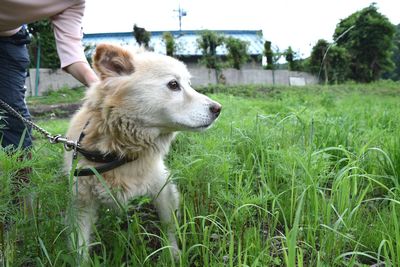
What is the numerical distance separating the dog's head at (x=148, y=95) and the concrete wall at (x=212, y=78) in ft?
34.6

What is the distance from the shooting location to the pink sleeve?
90.0 inches

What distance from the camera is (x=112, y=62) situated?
215cm

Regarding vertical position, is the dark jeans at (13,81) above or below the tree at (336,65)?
below

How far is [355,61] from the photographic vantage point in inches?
1156

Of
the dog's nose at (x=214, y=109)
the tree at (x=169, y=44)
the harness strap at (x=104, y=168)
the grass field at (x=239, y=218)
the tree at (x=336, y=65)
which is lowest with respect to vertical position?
the grass field at (x=239, y=218)

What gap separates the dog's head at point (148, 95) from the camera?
6.72 ft

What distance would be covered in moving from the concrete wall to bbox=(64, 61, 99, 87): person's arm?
407 inches

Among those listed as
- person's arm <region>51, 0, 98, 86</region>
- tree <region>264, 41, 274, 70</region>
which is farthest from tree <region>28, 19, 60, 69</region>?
tree <region>264, 41, 274, 70</region>

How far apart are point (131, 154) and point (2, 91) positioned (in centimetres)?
99

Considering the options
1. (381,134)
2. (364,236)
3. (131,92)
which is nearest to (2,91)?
(131,92)

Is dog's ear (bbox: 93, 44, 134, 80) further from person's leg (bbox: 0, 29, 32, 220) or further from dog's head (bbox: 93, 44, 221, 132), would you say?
person's leg (bbox: 0, 29, 32, 220)

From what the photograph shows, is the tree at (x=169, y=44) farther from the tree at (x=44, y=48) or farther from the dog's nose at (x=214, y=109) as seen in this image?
the dog's nose at (x=214, y=109)

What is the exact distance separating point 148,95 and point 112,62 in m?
0.32

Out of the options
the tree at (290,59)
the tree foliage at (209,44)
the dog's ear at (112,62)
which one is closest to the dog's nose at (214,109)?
the dog's ear at (112,62)
